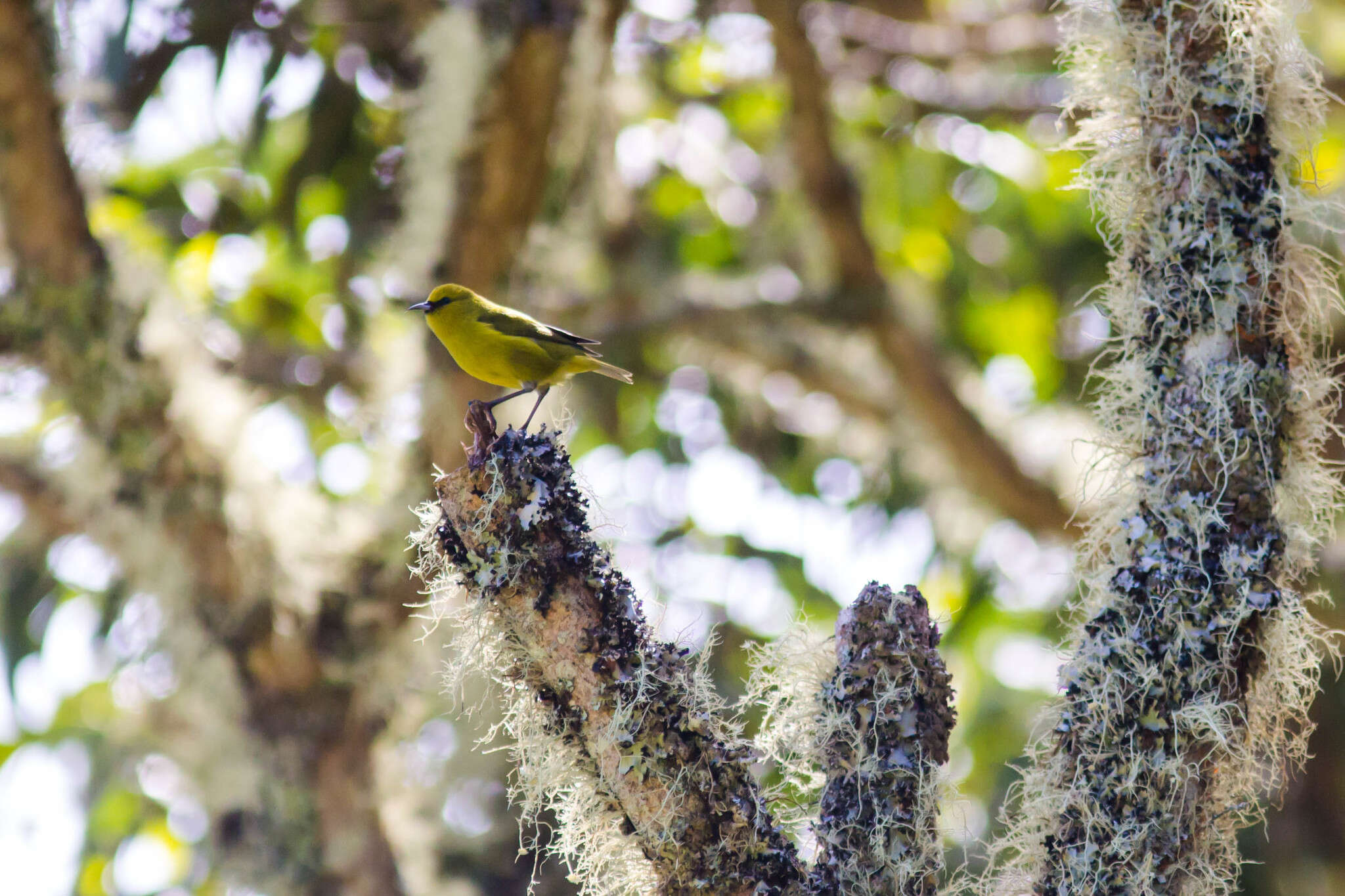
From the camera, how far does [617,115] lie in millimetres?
6273

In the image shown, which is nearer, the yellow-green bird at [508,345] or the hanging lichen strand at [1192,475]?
the hanging lichen strand at [1192,475]

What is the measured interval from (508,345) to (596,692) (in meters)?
1.18

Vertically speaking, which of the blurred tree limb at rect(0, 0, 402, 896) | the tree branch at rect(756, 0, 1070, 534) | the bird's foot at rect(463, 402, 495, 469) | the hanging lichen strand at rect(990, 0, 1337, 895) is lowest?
the blurred tree limb at rect(0, 0, 402, 896)

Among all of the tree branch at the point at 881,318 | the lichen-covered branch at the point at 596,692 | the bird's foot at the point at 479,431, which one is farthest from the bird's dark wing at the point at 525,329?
the tree branch at the point at 881,318

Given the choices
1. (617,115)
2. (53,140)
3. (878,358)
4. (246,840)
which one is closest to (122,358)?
(53,140)

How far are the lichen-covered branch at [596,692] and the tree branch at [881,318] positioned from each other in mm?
3847

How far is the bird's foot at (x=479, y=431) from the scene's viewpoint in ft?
6.08

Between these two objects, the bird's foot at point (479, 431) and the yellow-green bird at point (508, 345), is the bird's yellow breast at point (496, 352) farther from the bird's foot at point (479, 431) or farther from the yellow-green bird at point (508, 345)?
the bird's foot at point (479, 431)

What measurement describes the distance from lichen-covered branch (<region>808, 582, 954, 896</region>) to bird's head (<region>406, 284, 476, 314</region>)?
1443 mm

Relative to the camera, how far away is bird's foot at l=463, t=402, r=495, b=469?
185cm

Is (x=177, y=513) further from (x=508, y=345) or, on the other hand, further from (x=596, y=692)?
(x=596, y=692)

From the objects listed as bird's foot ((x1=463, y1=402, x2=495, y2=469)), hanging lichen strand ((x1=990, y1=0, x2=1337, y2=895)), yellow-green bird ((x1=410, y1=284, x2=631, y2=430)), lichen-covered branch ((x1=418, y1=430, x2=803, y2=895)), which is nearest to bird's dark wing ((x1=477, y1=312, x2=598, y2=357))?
yellow-green bird ((x1=410, y1=284, x2=631, y2=430))

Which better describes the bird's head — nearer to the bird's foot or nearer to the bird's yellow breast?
the bird's yellow breast

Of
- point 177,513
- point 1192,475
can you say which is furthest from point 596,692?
point 177,513
